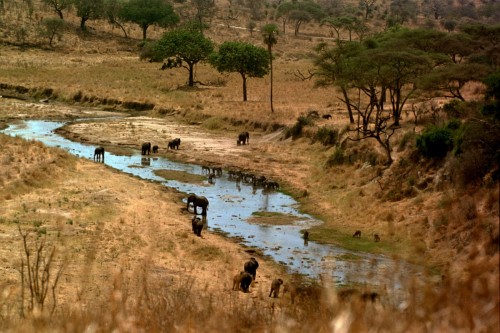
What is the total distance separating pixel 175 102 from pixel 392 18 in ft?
215

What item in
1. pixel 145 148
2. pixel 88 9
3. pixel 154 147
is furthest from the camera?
pixel 88 9

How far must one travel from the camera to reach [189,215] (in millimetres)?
26266

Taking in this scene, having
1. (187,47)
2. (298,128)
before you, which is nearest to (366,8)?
(187,47)

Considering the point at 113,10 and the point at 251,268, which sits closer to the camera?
the point at 251,268

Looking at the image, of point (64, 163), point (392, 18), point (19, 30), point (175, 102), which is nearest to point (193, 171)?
point (64, 163)

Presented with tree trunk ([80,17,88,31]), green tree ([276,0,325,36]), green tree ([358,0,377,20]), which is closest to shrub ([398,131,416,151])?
tree trunk ([80,17,88,31])

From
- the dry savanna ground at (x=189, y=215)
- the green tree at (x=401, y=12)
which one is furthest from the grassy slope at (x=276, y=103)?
the green tree at (x=401, y=12)

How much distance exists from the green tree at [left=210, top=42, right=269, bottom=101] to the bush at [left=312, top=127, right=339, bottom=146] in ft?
70.5

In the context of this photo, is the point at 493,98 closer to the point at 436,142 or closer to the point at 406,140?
the point at 436,142

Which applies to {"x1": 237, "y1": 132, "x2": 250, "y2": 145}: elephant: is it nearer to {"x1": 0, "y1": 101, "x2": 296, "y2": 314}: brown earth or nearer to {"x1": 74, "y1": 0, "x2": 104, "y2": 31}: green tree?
{"x1": 0, "y1": 101, "x2": 296, "y2": 314}: brown earth

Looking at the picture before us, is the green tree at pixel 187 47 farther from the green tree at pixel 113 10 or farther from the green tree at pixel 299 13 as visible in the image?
the green tree at pixel 299 13

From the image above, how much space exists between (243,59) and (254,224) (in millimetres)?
38329

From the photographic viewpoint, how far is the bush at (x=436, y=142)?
27.7 meters

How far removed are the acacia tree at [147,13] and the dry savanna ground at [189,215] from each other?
27263 mm
